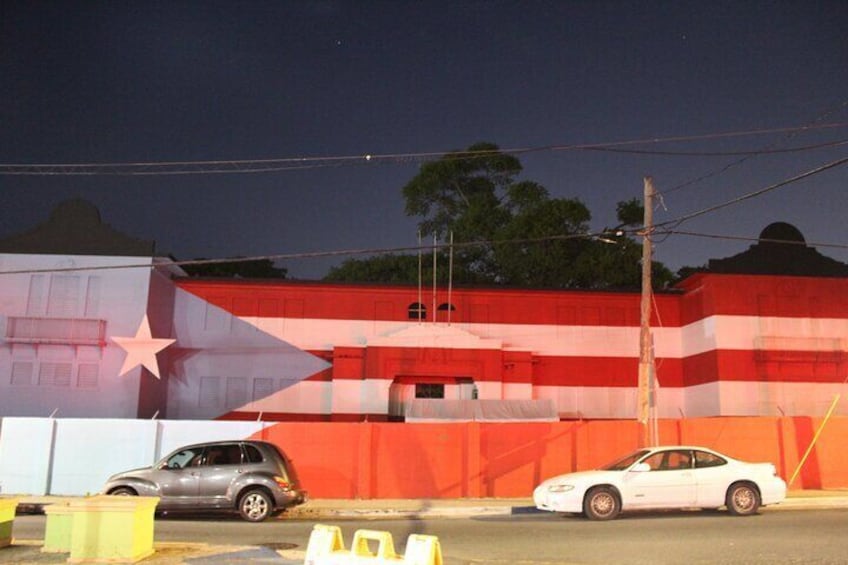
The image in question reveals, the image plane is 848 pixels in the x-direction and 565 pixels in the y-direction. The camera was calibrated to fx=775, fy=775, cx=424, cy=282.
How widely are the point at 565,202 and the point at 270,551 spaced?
35280 millimetres

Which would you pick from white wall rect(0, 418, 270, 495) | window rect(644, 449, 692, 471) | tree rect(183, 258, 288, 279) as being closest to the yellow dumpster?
window rect(644, 449, 692, 471)

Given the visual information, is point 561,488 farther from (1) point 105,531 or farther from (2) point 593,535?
(1) point 105,531

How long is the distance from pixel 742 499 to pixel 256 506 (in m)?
9.92

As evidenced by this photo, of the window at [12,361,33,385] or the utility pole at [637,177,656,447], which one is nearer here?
the utility pole at [637,177,656,447]

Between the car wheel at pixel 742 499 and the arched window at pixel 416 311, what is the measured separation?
17.4 m

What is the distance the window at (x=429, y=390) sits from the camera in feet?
102

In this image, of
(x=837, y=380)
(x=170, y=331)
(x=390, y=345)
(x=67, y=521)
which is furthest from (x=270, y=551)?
(x=837, y=380)

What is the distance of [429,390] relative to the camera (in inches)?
1224

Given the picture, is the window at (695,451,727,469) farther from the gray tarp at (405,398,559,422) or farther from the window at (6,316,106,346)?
the window at (6,316,106,346)

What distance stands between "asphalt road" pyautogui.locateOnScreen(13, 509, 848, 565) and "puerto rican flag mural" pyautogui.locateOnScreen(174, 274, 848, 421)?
1308cm

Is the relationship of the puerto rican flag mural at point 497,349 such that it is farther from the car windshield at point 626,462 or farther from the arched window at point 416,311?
the car windshield at point 626,462

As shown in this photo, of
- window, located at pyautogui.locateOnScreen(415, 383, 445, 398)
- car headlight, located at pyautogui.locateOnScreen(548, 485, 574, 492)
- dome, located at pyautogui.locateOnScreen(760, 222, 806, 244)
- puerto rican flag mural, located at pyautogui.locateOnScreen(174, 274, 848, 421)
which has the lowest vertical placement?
car headlight, located at pyautogui.locateOnScreen(548, 485, 574, 492)

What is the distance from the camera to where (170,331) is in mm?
30391

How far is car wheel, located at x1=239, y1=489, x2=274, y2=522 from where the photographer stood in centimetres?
1584
